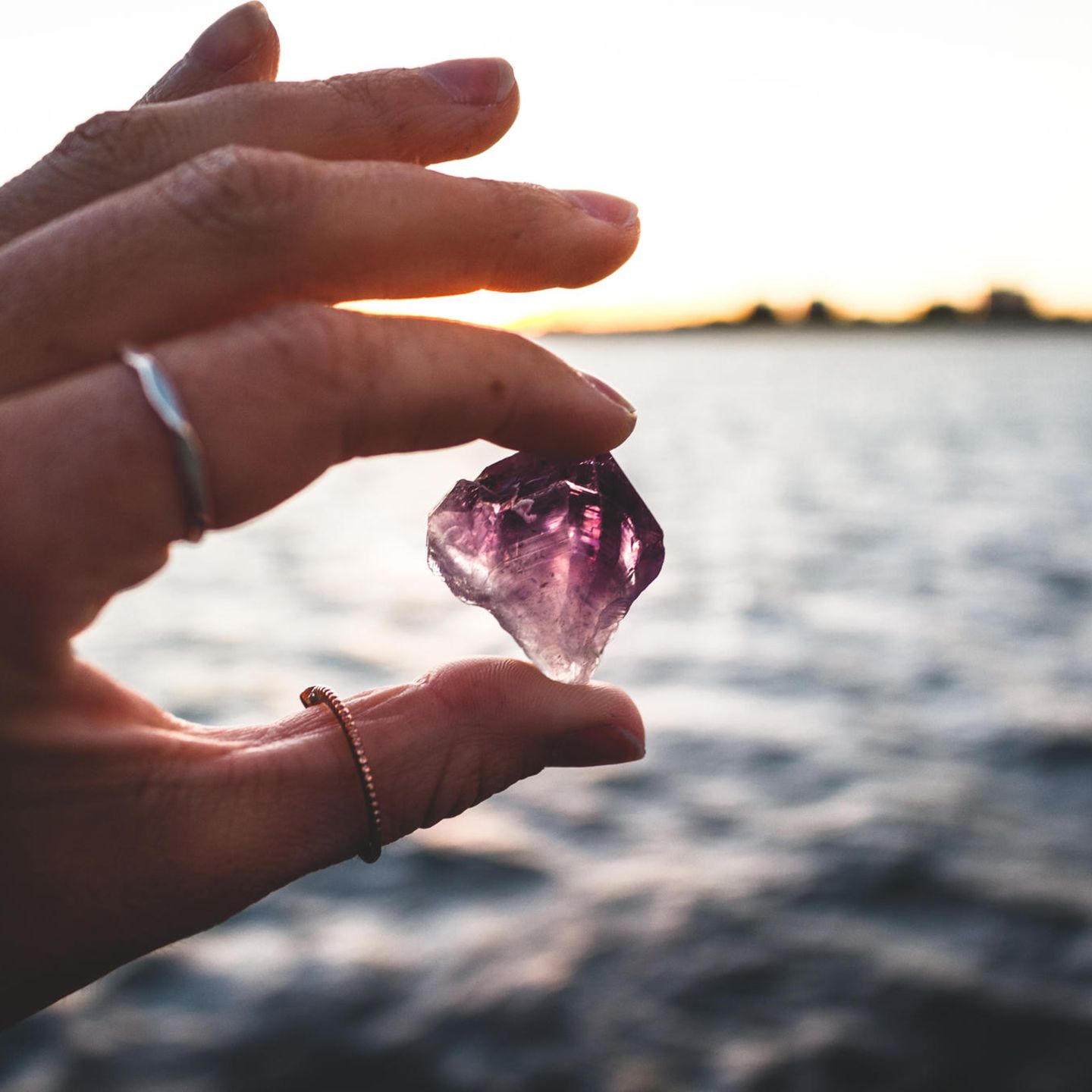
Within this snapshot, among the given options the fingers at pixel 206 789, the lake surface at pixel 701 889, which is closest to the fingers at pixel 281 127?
the fingers at pixel 206 789

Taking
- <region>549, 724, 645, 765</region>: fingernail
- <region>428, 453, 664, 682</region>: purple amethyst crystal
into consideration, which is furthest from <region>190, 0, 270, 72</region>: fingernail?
<region>549, 724, 645, 765</region>: fingernail

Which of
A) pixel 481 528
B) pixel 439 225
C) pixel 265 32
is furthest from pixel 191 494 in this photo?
pixel 265 32

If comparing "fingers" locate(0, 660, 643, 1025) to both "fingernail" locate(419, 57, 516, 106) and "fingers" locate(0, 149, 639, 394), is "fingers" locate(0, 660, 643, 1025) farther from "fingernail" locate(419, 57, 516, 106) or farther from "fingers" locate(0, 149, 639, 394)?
"fingernail" locate(419, 57, 516, 106)

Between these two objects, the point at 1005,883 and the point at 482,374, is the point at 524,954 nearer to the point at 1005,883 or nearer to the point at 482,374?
the point at 1005,883

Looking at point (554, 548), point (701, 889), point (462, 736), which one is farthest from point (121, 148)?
point (701, 889)

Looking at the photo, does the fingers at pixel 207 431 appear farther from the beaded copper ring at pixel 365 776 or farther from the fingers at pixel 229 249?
the beaded copper ring at pixel 365 776

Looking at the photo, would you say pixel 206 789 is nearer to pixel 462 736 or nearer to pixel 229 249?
pixel 462 736
